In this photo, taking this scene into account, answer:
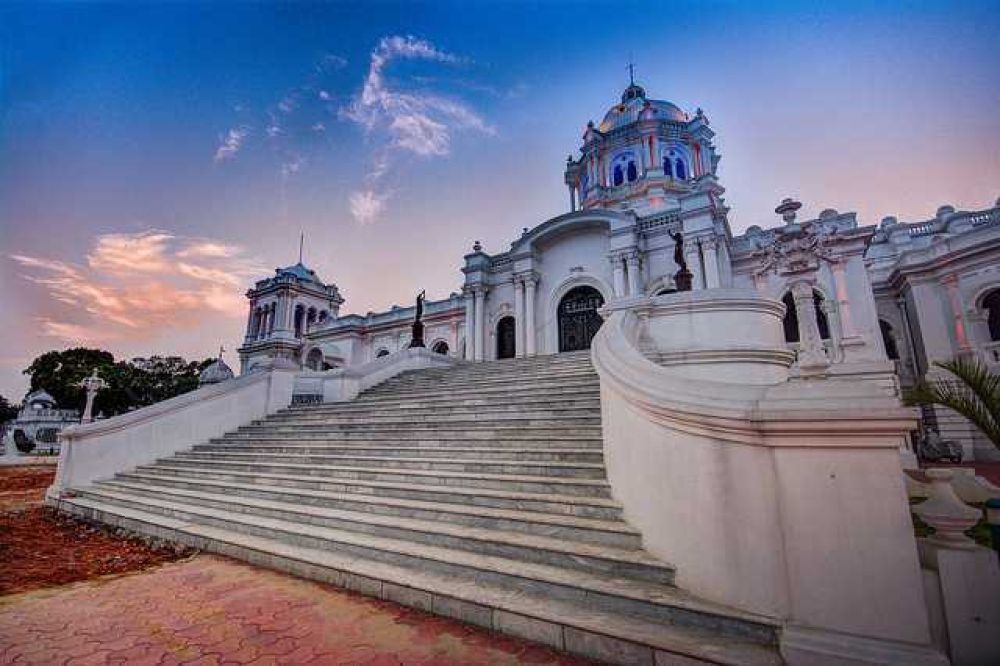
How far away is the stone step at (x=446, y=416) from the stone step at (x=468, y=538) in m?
2.84

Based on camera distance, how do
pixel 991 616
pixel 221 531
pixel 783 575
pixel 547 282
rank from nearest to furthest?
pixel 991 616 → pixel 783 575 → pixel 221 531 → pixel 547 282

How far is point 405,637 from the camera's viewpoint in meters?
3.10

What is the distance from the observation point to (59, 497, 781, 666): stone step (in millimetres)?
2646

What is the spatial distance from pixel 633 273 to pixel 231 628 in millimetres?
15492

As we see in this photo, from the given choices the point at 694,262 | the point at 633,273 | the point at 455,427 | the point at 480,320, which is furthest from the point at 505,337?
the point at 455,427

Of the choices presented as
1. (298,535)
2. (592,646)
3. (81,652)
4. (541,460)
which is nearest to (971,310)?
(541,460)

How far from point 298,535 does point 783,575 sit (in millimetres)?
4778

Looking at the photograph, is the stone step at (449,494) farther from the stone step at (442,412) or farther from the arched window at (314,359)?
the arched window at (314,359)

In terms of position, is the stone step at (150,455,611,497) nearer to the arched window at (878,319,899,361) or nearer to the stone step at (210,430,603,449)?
the stone step at (210,430,603,449)

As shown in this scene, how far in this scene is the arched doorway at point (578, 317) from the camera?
1734 centimetres

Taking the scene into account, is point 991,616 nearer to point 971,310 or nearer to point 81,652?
point 81,652

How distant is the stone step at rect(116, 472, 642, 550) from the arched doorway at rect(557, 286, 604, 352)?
12.8 m

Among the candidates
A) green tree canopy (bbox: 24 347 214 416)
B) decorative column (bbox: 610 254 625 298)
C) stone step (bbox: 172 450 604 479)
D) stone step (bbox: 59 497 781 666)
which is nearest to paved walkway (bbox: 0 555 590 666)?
stone step (bbox: 59 497 781 666)

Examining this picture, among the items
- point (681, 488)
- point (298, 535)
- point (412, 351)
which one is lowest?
point (298, 535)
